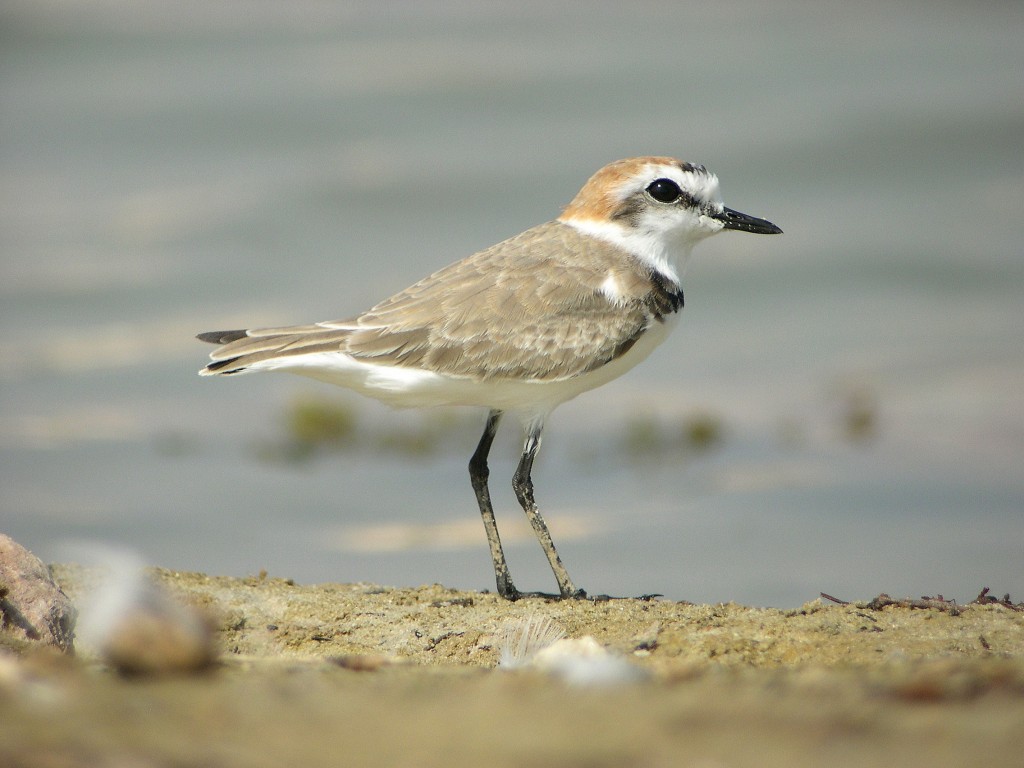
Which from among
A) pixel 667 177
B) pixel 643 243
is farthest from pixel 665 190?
pixel 643 243

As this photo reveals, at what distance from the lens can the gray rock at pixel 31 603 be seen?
4891 millimetres

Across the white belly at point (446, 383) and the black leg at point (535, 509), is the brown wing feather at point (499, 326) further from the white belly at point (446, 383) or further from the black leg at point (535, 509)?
the black leg at point (535, 509)

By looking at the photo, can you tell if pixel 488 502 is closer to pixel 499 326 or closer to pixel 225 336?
pixel 499 326

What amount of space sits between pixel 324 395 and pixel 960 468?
18.1 feet

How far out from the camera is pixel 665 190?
6.90m

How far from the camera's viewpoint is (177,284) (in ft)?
44.1

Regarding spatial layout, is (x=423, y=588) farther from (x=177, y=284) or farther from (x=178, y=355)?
(x=177, y=284)

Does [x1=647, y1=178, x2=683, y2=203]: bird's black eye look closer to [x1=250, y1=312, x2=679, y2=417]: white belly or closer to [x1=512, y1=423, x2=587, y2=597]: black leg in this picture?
[x1=250, y1=312, x2=679, y2=417]: white belly

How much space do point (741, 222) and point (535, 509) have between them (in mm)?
1962

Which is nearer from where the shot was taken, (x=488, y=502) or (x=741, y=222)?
(x=488, y=502)

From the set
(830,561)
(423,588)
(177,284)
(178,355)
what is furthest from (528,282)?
(177,284)

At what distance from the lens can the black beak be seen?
23.1ft

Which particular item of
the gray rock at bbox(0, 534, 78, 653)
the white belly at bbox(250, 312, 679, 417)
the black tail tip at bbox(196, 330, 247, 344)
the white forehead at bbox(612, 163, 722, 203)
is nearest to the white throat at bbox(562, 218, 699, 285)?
the white forehead at bbox(612, 163, 722, 203)

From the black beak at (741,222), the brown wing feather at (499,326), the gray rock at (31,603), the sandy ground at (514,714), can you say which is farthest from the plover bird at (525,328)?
the sandy ground at (514,714)
